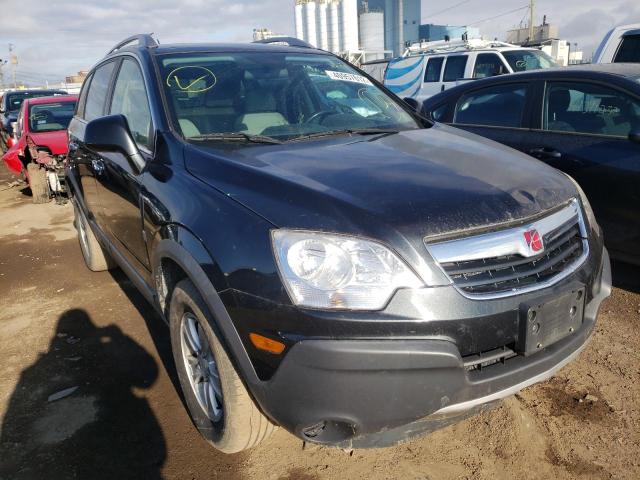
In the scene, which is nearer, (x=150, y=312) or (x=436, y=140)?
(x=436, y=140)

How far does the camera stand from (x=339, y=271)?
5.90ft

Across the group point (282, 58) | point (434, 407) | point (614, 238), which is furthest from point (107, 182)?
point (614, 238)

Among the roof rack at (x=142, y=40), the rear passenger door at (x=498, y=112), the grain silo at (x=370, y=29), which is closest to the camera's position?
the roof rack at (x=142, y=40)

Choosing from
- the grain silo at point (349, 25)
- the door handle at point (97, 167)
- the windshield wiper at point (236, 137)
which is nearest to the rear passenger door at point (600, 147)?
the windshield wiper at point (236, 137)

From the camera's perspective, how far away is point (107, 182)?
11.3 feet

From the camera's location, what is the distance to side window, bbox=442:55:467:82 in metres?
12.6

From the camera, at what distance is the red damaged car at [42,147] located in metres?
8.28

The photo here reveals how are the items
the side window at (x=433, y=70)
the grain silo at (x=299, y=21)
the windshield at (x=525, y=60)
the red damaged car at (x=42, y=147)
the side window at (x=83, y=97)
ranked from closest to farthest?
the side window at (x=83, y=97), the red damaged car at (x=42, y=147), the windshield at (x=525, y=60), the side window at (x=433, y=70), the grain silo at (x=299, y=21)

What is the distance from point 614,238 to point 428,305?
264 cm

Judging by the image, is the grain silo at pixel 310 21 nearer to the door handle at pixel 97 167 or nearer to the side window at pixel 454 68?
the side window at pixel 454 68

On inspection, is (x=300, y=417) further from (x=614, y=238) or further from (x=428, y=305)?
(x=614, y=238)

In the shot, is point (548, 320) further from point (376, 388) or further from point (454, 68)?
point (454, 68)

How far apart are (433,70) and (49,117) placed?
29.1ft

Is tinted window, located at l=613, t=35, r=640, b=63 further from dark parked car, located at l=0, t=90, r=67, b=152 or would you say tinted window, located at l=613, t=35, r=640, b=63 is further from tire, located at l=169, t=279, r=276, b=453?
dark parked car, located at l=0, t=90, r=67, b=152
